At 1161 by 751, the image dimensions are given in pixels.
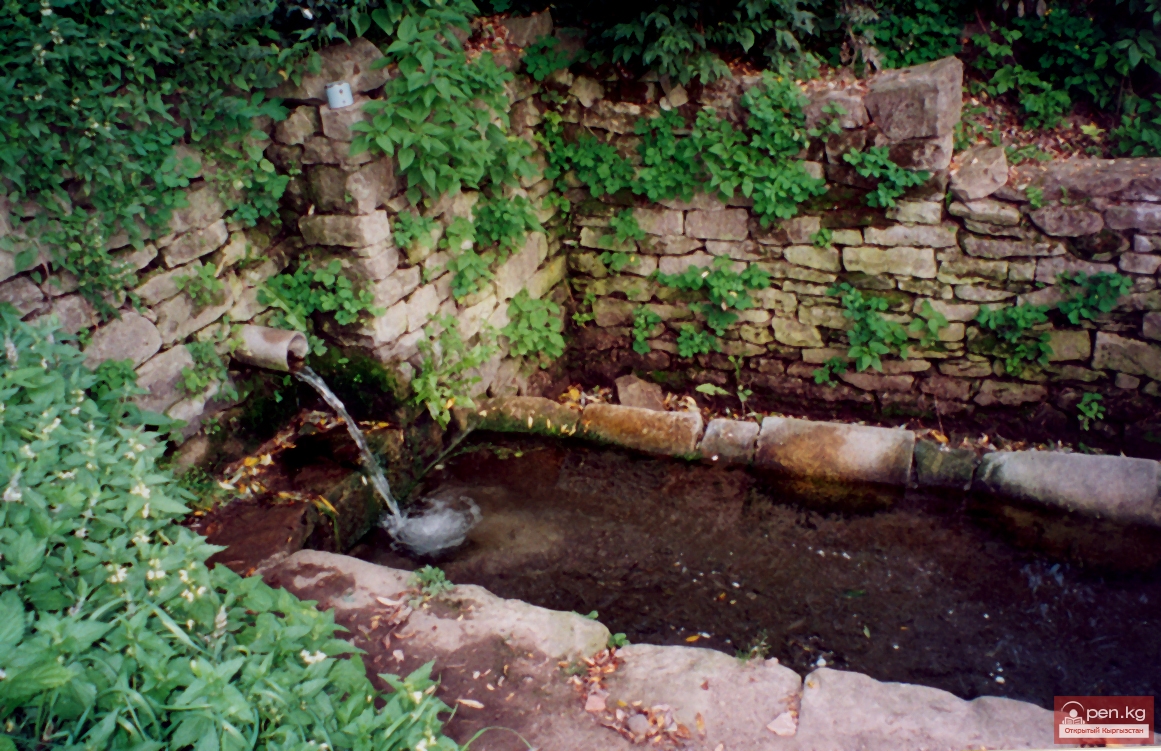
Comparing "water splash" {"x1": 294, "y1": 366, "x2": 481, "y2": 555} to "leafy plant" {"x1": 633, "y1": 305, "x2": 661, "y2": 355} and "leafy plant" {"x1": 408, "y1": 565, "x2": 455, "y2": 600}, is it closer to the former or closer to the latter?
"leafy plant" {"x1": 408, "y1": 565, "x2": 455, "y2": 600}

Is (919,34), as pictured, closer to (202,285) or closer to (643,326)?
(643,326)

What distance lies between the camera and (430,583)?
3.09 m

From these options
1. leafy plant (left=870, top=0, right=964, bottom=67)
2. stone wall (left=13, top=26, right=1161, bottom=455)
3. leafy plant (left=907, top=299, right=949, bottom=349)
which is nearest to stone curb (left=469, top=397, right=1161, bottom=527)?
stone wall (left=13, top=26, right=1161, bottom=455)

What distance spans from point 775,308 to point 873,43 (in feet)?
5.87

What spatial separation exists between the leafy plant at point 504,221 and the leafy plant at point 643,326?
1.16m

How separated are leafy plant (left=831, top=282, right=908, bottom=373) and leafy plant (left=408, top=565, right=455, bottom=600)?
3130 mm

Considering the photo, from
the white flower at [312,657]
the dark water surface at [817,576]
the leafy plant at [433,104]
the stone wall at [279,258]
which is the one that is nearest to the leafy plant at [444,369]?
the stone wall at [279,258]

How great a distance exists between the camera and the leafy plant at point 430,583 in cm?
305

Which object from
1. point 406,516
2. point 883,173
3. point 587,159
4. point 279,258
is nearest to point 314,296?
point 279,258

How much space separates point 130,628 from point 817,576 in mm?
2947

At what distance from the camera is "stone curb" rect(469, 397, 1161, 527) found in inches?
150

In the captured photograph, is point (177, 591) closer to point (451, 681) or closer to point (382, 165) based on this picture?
point (451, 681)

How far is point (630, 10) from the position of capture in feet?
14.8

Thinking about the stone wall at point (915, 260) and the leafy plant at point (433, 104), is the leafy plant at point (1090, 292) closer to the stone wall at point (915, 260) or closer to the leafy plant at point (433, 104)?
the stone wall at point (915, 260)
